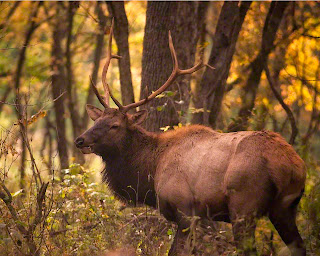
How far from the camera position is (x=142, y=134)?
26.0 ft

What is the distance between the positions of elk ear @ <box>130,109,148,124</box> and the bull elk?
0.01m

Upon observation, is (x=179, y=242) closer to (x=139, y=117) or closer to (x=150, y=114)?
(x=139, y=117)

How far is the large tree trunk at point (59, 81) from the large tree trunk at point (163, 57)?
449 centimetres

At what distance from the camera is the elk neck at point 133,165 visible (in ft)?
24.8

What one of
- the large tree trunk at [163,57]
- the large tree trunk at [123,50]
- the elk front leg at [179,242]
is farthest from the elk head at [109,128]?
the elk front leg at [179,242]

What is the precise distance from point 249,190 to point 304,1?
8137mm

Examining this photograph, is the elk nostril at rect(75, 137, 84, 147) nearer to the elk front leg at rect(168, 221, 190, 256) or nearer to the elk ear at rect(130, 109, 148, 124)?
the elk ear at rect(130, 109, 148, 124)

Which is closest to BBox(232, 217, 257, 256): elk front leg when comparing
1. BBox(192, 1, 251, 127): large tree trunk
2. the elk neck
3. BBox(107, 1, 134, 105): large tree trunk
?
the elk neck

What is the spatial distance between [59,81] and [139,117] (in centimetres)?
685

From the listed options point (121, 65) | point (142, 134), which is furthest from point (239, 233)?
point (121, 65)

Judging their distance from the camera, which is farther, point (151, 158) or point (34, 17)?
point (34, 17)

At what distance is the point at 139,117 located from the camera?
8062 millimetres

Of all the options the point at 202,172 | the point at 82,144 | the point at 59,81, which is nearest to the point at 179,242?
the point at 202,172

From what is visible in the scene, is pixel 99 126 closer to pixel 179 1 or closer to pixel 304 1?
pixel 179 1
